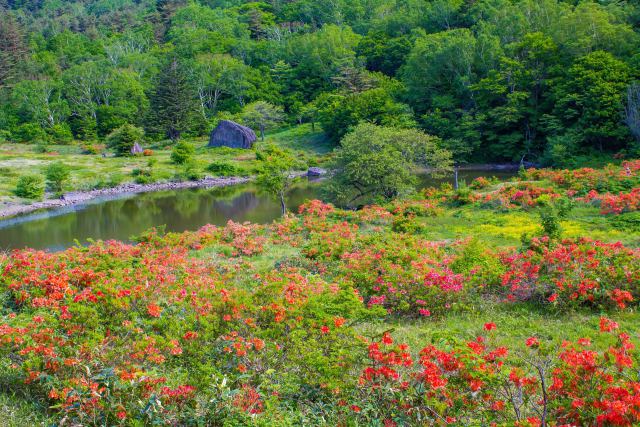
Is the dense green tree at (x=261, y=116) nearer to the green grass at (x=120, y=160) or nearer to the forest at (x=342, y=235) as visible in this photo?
the forest at (x=342, y=235)

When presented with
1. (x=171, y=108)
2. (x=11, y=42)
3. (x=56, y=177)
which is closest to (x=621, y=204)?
(x=56, y=177)

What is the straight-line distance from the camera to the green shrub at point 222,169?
2070 inches

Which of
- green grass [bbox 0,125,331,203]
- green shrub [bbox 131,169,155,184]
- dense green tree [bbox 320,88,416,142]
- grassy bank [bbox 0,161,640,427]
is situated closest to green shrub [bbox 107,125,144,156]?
green grass [bbox 0,125,331,203]

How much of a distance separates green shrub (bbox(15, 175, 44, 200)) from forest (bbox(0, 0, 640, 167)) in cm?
2940

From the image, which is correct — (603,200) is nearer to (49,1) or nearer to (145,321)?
(145,321)

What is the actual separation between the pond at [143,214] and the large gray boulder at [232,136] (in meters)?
16.4

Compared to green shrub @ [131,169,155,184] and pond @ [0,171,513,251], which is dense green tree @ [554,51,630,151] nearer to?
pond @ [0,171,513,251]

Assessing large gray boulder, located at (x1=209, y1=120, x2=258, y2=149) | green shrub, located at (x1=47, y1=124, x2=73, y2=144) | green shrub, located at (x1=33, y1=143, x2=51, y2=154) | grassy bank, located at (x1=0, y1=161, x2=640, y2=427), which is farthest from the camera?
green shrub, located at (x1=47, y1=124, x2=73, y2=144)

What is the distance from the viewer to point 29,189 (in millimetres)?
41000

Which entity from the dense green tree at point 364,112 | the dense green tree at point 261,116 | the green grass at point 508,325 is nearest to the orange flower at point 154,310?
the green grass at point 508,325

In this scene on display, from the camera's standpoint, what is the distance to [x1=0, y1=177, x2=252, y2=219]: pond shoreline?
3853 cm

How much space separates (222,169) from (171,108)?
74.8ft

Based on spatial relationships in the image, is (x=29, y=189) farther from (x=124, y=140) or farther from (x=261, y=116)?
(x=261, y=116)

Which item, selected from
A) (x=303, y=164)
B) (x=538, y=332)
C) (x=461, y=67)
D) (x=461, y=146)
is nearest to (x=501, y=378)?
(x=538, y=332)
